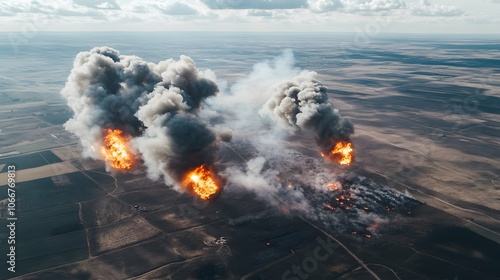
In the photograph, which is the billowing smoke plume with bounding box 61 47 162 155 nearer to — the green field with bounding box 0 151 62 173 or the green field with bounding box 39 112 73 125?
the green field with bounding box 0 151 62 173

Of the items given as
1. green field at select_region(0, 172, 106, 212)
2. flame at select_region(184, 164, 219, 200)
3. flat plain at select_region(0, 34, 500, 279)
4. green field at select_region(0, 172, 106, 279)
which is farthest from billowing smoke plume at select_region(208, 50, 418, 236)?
green field at select_region(0, 172, 106, 212)

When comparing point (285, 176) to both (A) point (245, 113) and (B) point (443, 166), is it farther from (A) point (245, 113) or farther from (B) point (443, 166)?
(A) point (245, 113)

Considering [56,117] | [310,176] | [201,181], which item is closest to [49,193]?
[201,181]

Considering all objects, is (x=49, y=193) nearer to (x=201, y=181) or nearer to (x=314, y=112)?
(x=201, y=181)

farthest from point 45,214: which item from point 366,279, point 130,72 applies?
point 366,279

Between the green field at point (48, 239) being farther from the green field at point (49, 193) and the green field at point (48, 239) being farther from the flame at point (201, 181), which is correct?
the flame at point (201, 181)

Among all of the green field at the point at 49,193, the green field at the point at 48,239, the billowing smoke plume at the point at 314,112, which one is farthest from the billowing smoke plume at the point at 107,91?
the billowing smoke plume at the point at 314,112
